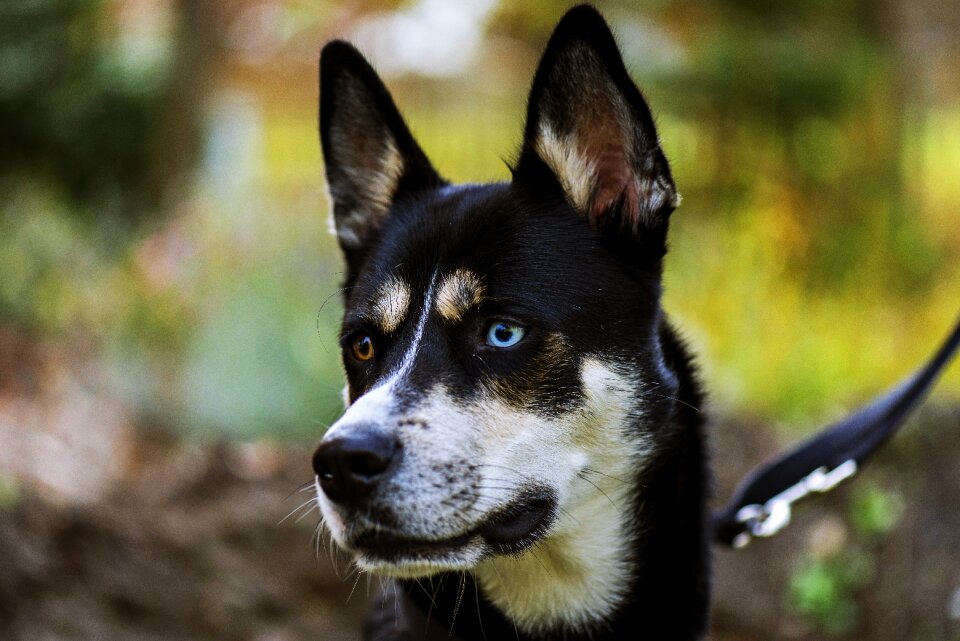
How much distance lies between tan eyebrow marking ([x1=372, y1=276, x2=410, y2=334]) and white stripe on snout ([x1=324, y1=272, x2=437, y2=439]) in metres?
0.06

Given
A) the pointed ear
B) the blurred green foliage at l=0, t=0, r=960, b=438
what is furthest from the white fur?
the blurred green foliage at l=0, t=0, r=960, b=438

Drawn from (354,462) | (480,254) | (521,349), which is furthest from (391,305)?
(354,462)

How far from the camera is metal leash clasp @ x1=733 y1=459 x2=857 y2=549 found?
294 cm

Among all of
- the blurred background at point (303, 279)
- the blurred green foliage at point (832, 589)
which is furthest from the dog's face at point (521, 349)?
the blurred green foliage at point (832, 589)

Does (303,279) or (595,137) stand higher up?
(595,137)

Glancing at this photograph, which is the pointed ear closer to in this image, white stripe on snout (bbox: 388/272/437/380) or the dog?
the dog

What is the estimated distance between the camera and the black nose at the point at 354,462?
6.92 ft

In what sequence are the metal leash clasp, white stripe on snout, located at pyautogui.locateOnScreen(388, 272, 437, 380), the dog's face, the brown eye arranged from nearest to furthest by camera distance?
the dog's face < white stripe on snout, located at pyautogui.locateOnScreen(388, 272, 437, 380) < the brown eye < the metal leash clasp

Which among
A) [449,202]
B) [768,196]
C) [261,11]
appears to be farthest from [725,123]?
[449,202]

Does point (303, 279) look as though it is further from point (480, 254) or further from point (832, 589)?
point (480, 254)

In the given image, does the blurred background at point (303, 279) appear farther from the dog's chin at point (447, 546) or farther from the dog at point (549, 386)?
the dog's chin at point (447, 546)

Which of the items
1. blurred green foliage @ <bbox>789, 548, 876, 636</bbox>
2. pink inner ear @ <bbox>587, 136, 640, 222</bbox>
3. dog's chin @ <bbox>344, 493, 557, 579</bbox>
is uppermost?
pink inner ear @ <bbox>587, 136, 640, 222</bbox>

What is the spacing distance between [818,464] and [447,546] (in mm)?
1381

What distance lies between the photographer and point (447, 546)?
225 centimetres
